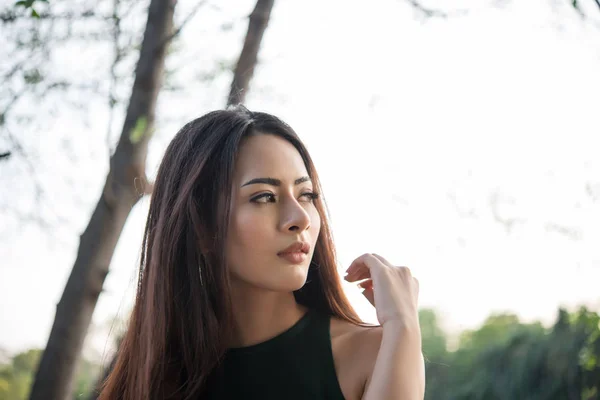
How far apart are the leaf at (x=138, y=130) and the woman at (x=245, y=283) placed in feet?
4.11

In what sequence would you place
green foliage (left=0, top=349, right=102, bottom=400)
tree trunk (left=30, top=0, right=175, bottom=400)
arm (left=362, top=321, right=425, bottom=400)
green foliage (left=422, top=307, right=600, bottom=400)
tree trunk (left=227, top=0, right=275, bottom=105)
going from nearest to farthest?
arm (left=362, top=321, right=425, bottom=400), tree trunk (left=30, top=0, right=175, bottom=400), tree trunk (left=227, top=0, right=275, bottom=105), green foliage (left=422, top=307, right=600, bottom=400), green foliage (left=0, top=349, right=102, bottom=400)

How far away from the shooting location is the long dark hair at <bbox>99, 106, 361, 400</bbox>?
1.99 metres

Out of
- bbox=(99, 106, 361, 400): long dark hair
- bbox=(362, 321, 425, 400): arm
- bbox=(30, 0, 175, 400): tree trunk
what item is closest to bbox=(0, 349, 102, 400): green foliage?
bbox=(30, 0, 175, 400): tree trunk

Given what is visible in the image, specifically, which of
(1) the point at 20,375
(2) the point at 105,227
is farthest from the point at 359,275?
(1) the point at 20,375

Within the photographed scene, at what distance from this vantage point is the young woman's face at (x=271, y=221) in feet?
6.01

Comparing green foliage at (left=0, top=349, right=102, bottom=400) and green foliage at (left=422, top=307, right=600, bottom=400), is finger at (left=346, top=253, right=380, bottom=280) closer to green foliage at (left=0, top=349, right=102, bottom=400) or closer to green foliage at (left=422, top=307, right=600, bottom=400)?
green foliage at (left=422, top=307, right=600, bottom=400)

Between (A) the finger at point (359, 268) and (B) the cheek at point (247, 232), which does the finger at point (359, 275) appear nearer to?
(A) the finger at point (359, 268)

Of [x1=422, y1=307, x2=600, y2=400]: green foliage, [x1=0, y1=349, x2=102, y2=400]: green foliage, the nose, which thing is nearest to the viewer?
the nose

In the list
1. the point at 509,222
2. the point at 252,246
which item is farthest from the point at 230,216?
the point at 509,222

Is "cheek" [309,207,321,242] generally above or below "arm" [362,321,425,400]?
above

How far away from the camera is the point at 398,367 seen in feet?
5.45

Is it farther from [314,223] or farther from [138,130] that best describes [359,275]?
[138,130]

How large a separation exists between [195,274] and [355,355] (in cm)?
51

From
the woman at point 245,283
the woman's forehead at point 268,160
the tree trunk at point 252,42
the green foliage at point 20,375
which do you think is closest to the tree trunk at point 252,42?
the tree trunk at point 252,42
